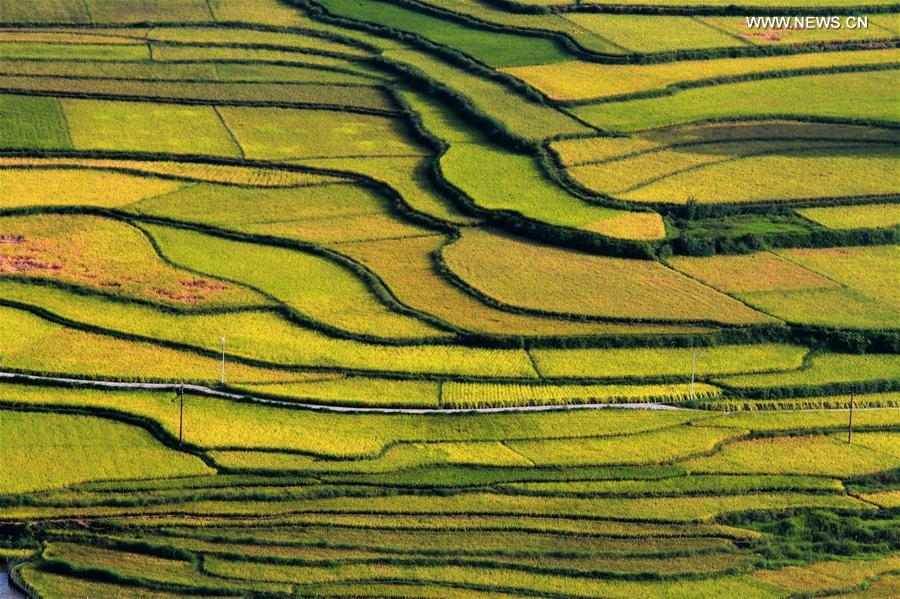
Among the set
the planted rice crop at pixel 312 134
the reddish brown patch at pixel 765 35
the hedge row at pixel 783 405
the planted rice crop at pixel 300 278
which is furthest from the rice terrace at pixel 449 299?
the reddish brown patch at pixel 765 35

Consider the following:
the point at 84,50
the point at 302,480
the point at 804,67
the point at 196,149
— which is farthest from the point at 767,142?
the point at 302,480

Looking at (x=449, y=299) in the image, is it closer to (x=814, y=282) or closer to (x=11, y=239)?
(x=814, y=282)

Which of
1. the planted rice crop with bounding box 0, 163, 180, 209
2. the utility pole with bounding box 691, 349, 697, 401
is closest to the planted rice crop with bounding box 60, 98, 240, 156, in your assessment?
the planted rice crop with bounding box 0, 163, 180, 209

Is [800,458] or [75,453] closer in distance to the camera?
[75,453]

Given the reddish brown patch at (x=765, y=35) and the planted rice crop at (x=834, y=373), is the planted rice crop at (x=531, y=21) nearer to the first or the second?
the reddish brown patch at (x=765, y=35)

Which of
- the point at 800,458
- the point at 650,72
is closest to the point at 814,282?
the point at 800,458

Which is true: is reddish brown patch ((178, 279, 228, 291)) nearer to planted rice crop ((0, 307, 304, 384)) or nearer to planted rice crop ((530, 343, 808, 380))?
planted rice crop ((0, 307, 304, 384))
